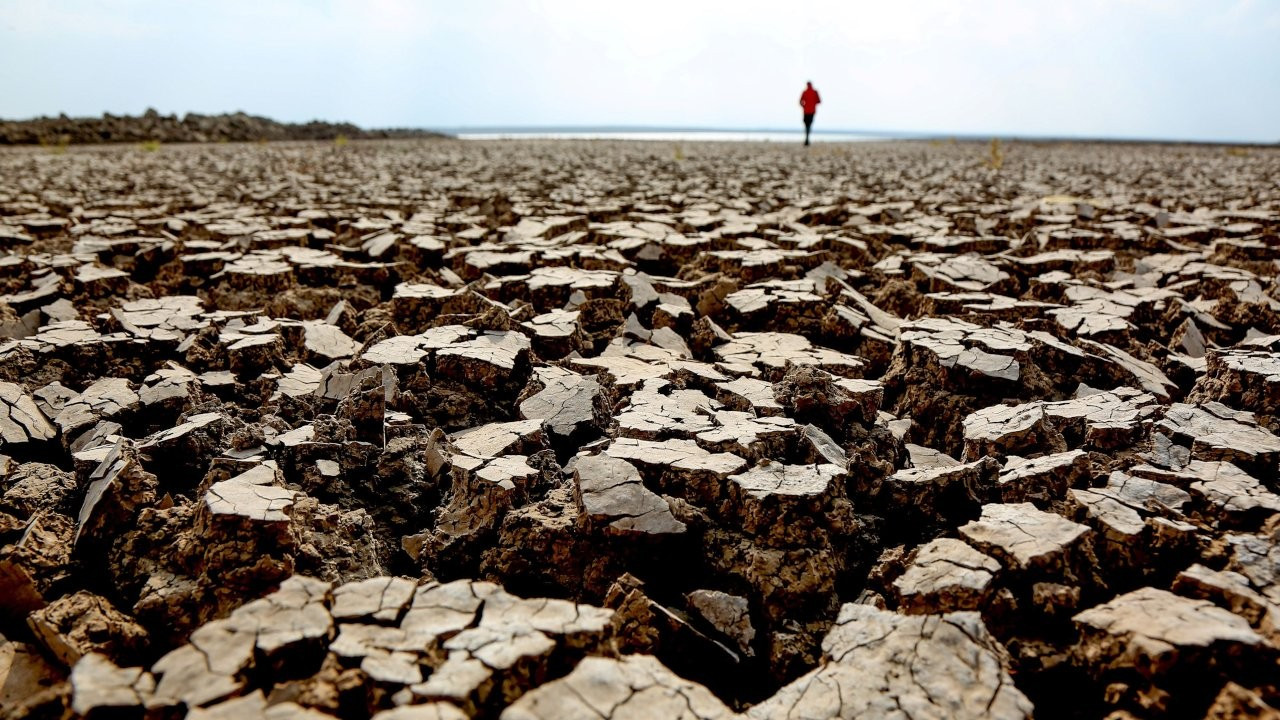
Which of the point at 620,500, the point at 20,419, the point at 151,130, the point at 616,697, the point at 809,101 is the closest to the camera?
the point at 616,697

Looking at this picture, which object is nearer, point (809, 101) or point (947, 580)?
point (947, 580)

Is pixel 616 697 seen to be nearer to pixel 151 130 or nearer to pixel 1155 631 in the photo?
pixel 1155 631

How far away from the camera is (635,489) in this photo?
1.62 metres

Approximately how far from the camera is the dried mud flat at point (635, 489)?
1104 millimetres

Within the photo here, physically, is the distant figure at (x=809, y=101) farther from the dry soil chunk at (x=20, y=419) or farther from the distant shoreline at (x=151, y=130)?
the dry soil chunk at (x=20, y=419)

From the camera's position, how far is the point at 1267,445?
170 cm

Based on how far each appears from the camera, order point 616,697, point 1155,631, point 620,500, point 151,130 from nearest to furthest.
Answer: point 616,697 < point 1155,631 < point 620,500 < point 151,130

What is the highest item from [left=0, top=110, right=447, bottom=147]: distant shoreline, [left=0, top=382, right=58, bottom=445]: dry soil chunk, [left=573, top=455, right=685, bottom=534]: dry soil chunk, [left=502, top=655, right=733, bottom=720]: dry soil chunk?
[left=0, top=110, right=447, bottom=147]: distant shoreline

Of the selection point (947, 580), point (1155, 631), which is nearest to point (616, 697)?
point (947, 580)

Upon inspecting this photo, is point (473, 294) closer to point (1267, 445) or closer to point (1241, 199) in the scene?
point (1267, 445)

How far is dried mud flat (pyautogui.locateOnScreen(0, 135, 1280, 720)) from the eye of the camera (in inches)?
43.5

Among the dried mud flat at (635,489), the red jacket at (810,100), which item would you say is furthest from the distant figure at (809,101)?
the dried mud flat at (635,489)

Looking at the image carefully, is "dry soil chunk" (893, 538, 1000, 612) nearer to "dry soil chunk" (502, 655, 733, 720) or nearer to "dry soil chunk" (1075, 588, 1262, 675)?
"dry soil chunk" (1075, 588, 1262, 675)

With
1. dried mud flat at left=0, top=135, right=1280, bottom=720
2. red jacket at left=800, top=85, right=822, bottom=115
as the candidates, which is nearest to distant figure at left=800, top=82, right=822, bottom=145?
red jacket at left=800, top=85, right=822, bottom=115
